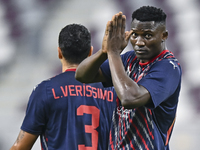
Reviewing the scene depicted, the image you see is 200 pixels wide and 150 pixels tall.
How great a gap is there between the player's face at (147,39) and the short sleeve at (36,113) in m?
0.67

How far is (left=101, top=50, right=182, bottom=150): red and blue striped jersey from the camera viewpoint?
6.78ft

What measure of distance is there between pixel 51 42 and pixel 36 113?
3.41 metres

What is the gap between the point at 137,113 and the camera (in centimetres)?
219

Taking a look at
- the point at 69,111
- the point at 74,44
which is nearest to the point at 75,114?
the point at 69,111

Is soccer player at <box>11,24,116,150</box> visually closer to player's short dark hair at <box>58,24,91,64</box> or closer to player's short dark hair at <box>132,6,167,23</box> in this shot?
player's short dark hair at <box>58,24,91,64</box>

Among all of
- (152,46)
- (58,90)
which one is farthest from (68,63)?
(152,46)

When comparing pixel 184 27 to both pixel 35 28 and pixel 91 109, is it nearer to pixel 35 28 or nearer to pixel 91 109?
pixel 35 28

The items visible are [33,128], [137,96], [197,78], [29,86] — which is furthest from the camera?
[29,86]

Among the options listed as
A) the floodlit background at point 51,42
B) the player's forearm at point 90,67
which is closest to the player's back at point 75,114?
the player's forearm at point 90,67

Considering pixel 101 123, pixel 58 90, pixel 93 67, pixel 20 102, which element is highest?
pixel 93 67

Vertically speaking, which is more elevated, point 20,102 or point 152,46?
point 152,46

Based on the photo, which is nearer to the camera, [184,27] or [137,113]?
[137,113]

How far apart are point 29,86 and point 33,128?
325 cm

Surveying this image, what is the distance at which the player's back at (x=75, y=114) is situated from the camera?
2379mm
